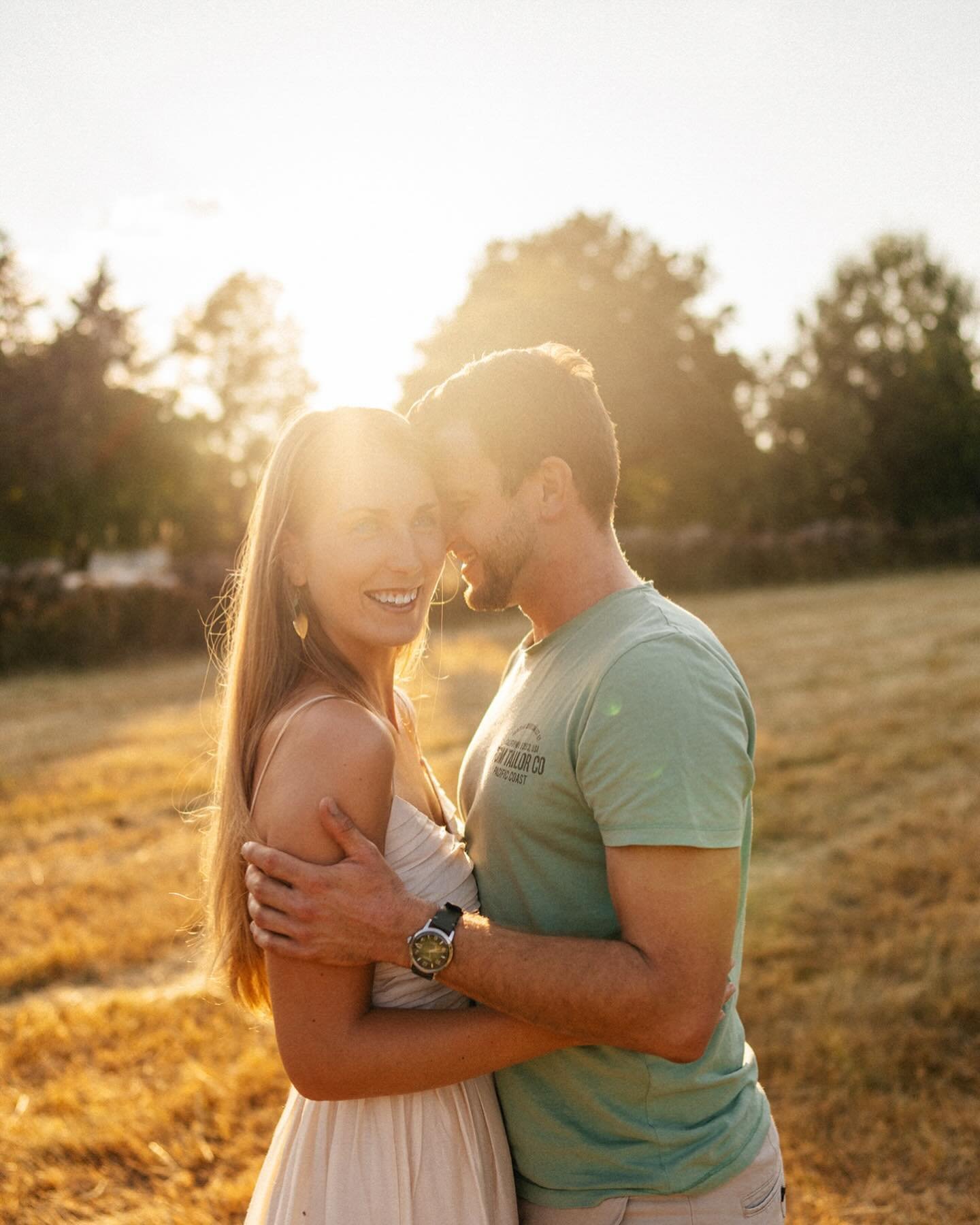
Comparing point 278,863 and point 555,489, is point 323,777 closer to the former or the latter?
point 278,863

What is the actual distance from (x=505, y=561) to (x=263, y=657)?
2.15 feet

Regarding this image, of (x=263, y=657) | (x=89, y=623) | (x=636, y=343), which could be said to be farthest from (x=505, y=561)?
(x=636, y=343)

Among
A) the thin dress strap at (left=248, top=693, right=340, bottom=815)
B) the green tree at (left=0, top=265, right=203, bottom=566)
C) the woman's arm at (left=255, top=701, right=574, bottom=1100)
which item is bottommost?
the woman's arm at (left=255, top=701, right=574, bottom=1100)

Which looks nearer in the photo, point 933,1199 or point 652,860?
point 652,860

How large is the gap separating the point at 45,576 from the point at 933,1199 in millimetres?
20549

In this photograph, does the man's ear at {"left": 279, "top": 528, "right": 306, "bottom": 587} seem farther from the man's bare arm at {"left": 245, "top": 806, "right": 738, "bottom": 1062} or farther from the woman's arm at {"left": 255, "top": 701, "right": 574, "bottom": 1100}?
the man's bare arm at {"left": 245, "top": 806, "right": 738, "bottom": 1062}

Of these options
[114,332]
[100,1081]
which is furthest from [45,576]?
[100,1081]

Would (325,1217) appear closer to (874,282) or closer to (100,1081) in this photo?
(100,1081)

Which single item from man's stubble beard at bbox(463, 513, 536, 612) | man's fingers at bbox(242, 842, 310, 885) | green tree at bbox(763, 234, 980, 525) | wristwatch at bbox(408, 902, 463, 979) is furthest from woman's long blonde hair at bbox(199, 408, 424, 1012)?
green tree at bbox(763, 234, 980, 525)

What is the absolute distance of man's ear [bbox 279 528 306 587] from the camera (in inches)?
102

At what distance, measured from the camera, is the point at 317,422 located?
2.58 m

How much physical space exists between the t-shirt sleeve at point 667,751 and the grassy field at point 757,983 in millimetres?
2573

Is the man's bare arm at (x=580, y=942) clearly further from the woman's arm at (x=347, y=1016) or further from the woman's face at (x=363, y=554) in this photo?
the woman's face at (x=363, y=554)

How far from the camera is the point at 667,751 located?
6.32 feet
